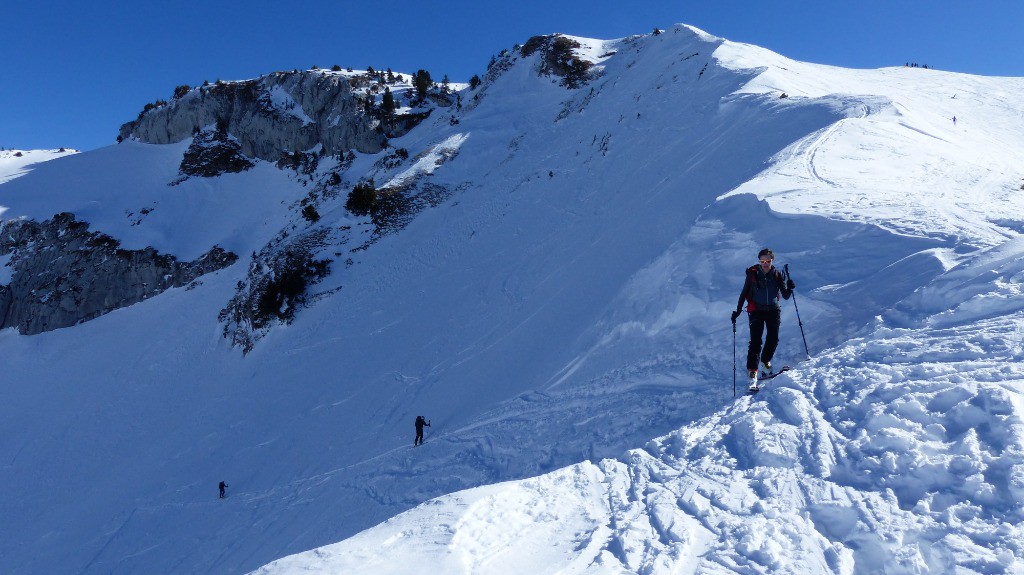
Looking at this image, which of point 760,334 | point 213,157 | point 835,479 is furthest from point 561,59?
point 835,479

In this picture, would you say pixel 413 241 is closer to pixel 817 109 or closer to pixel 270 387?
pixel 270 387

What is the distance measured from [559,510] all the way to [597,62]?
44175 millimetres

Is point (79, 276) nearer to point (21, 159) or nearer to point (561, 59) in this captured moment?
point (21, 159)

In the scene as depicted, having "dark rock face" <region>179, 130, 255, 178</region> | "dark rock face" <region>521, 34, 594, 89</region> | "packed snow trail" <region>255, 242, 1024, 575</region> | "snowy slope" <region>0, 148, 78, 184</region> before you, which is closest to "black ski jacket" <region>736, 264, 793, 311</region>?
"packed snow trail" <region>255, 242, 1024, 575</region>

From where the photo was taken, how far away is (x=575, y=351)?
13367 millimetres

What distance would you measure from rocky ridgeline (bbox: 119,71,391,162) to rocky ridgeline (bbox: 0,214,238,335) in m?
13.2

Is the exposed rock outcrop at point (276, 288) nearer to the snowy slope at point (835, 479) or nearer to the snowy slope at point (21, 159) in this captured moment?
the snowy slope at point (835, 479)

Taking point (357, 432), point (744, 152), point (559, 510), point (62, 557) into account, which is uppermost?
point (744, 152)

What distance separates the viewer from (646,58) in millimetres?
38219

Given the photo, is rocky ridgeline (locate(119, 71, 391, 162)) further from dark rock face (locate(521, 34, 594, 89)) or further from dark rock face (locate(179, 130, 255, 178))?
dark rock face (locate(521, 34, 594, 89))

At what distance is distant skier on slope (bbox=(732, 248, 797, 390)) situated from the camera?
8.08 metres

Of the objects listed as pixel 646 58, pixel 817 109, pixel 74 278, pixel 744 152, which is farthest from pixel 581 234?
pixel 74 278

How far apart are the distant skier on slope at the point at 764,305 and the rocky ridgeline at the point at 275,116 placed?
3935 cm

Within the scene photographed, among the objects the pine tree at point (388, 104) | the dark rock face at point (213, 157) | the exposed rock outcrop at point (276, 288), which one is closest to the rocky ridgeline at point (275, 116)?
the dark rock face at point (213, 157)
